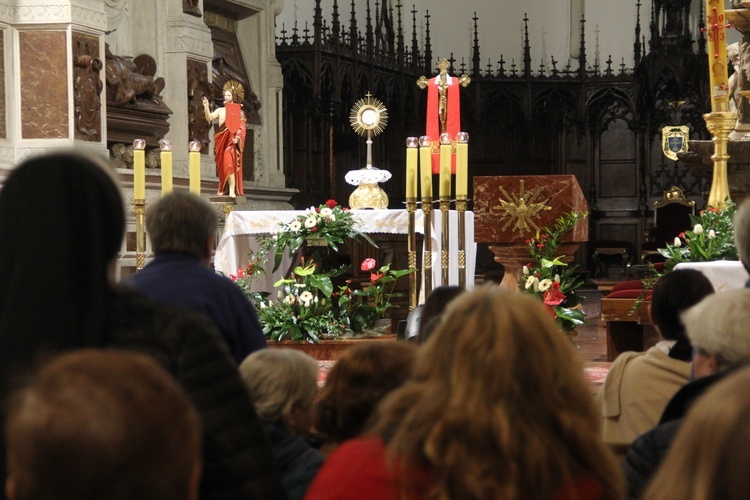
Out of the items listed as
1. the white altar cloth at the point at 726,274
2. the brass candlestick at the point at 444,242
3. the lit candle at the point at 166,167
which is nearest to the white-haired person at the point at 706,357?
the white altar cloth at the point at 726,274

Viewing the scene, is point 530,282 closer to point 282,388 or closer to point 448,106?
point 448,106

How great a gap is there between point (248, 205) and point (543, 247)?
7900mm

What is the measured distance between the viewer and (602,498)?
1825 mm

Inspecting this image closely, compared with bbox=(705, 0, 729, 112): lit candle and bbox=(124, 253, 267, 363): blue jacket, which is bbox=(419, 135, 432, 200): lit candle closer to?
bbox=(705, 0, 729, 112): lit candle

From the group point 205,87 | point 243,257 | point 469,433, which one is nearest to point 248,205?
point 205,87

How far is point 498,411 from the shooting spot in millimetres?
1737

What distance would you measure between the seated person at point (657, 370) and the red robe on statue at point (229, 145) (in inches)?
330

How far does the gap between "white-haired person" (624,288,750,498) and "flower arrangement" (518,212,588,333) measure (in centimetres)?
352

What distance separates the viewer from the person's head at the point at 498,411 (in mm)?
1725

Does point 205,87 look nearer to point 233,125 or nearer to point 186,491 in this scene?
point 233,125

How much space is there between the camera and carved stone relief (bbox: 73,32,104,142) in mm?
10000

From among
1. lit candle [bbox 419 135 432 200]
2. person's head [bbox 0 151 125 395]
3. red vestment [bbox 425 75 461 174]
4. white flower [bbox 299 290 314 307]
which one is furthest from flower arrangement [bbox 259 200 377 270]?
person's head [bbox 0 151 125 395]

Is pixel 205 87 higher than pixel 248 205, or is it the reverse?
pixel 205 87

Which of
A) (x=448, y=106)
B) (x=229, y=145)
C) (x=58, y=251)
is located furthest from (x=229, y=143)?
(x=58, y=251)
